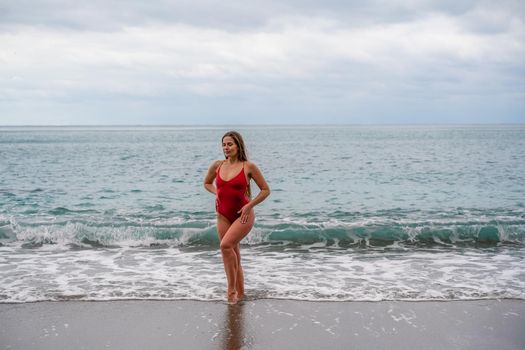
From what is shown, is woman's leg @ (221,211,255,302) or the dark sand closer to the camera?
the dark sand

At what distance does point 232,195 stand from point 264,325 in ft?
5.03

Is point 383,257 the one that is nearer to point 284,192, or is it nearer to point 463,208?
point 463,208

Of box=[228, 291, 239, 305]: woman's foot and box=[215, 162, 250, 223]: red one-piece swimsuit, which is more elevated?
box=[215, 162, 250, 223]: red one-piece swimsuit

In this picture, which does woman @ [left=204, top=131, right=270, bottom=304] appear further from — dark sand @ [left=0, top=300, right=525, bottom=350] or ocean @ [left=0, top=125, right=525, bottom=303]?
ocean @ [left=0, top=125, right=525, bottom=303]

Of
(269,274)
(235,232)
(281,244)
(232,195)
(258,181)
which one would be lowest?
(281,244)

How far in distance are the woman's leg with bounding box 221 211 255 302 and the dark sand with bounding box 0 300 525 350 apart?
257 mm

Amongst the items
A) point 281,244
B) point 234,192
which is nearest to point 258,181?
point 234,192

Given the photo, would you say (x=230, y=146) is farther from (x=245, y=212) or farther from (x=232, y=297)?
(x=232, y=297)

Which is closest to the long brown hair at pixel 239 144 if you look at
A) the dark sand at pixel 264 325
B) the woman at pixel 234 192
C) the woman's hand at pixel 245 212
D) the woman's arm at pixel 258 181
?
the woman at pixel 234 192

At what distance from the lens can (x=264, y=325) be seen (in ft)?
19.6

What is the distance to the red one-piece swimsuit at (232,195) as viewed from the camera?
644cm

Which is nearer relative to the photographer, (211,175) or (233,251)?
(233,251)

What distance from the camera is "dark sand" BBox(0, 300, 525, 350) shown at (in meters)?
5.44

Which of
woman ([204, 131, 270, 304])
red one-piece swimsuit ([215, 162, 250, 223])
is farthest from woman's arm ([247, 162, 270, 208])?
red one-piece swimsuit ([215, 162, 250, 223])
